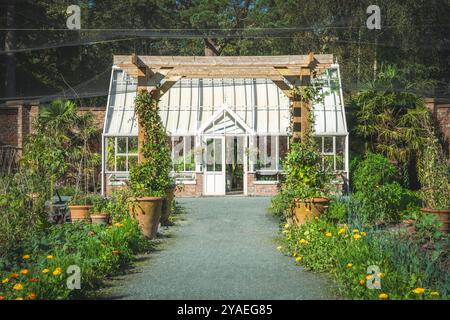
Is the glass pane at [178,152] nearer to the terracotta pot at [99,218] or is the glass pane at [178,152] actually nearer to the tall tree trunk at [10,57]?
the terracotta pot at [99,218]

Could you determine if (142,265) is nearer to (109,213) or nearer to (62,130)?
(109,213)

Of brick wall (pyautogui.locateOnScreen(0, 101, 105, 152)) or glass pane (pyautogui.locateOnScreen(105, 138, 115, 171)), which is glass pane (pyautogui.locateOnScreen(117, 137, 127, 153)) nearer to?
glass pane (pyautogui.locateOnScreen(105, 138, 115, 171))

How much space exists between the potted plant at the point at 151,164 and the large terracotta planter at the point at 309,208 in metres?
2.36

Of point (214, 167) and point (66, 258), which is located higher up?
point (214, 167)

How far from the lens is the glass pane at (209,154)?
68.9 feet

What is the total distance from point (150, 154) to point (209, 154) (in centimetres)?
987

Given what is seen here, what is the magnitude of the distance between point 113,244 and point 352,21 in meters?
22.4

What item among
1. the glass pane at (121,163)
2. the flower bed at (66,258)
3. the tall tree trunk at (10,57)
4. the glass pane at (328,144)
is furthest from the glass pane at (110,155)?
the flower bed at (66,258)

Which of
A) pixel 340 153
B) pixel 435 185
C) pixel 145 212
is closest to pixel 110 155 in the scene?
pixel 340 153

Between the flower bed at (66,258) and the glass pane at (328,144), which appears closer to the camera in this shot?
the flower bed at (66,258)

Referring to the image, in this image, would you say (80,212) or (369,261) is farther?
(80,212)

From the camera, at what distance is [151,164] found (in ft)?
37.0

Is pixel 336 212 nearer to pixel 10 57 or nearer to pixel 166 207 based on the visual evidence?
pixel 166 207

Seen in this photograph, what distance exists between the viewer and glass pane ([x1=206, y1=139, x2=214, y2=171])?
2102 cm
